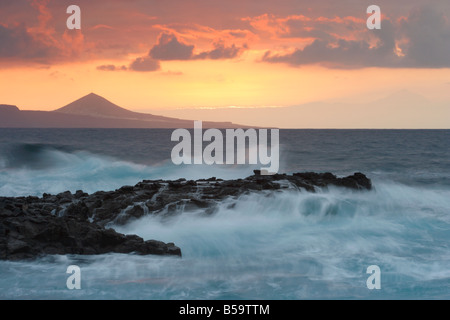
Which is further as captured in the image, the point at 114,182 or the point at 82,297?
the point at 114,182

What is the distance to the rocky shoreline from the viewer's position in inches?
477

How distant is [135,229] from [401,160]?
34.4 m

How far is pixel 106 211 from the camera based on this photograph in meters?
15.5

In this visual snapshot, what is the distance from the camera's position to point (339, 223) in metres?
17.2

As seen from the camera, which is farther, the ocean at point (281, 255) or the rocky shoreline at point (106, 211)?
the rocky shoreline at point (106, 211)

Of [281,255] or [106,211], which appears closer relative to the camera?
[281,255]

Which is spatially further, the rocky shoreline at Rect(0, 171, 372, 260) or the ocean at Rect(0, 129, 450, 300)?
the rocky shoreline at Rect(0, 171, 372, 260)

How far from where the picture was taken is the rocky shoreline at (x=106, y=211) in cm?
1212

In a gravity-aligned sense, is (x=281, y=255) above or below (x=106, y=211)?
below

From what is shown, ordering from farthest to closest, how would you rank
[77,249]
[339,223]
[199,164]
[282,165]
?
1. [282,165]
2. [199,164]
3. [339,223]
4. [77,249]
